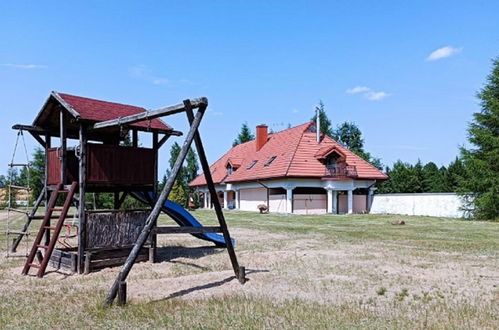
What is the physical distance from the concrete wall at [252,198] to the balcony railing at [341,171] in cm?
609

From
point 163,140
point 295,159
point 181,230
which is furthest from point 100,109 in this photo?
point 295,159

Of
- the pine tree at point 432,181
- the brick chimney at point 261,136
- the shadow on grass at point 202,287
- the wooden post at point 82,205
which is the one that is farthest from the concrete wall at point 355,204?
the wooden post at point 82,205

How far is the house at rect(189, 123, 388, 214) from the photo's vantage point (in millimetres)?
34156

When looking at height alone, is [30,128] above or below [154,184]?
above

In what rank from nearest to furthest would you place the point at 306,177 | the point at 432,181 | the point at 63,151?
the point at 63,151 → the point at 306,177 → the point at 432,181

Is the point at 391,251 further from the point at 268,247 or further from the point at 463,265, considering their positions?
the point at 268,247

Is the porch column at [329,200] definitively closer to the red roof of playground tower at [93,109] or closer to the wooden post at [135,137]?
the red roof of playground tower at [93,109]

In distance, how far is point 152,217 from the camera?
7285 millimetres

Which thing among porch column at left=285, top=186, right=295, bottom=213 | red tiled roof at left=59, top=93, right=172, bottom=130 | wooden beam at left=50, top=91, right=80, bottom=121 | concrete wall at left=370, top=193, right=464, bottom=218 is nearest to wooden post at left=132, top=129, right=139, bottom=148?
red tiled roof at left=59, top=93, right=172, bottom=130

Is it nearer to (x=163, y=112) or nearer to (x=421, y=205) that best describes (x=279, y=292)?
(x=163, y=112)

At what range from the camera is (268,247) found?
13.0 m

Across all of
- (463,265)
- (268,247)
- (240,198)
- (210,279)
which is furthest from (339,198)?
(210,279)

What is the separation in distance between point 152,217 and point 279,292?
2418 millimetres

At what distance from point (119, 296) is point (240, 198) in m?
36.2
